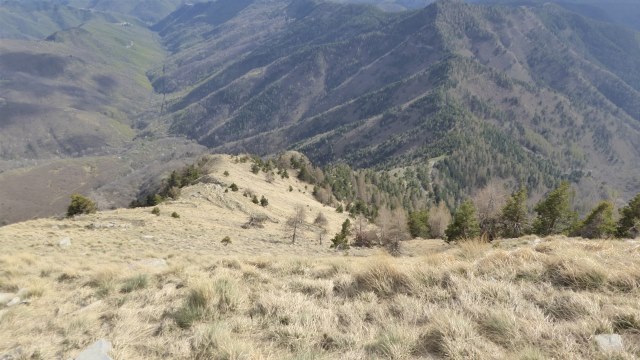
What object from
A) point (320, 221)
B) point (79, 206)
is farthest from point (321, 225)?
point (79, 206)

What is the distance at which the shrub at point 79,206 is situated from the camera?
38653 mm

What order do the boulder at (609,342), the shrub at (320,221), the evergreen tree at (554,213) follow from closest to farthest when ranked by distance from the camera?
the boulder at (609,342) → the evergreen tree at (554,213) → the shrub at (320,221)

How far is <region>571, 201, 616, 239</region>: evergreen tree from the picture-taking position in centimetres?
4378

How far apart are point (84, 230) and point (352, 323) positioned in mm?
30278

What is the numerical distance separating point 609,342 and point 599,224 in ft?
156

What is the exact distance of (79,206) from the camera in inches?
1545

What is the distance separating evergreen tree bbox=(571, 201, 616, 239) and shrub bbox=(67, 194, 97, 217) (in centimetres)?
5246

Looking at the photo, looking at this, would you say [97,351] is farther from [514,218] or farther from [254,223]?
[514,218]

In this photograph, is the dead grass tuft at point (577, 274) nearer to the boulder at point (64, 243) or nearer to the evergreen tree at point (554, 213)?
the boulder at point (64, 243)

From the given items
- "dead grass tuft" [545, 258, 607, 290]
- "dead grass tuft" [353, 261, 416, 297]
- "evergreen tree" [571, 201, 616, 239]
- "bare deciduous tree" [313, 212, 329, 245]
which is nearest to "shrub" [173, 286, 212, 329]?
"dead grass tuft" [353, 261, 416, 297]

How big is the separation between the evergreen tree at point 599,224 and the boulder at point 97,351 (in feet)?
160

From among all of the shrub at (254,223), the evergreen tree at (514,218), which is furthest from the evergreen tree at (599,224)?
the shrub at (254,223)

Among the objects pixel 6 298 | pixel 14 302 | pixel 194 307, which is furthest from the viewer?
pixel 6 298

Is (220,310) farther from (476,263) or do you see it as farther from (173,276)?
(476,263)
